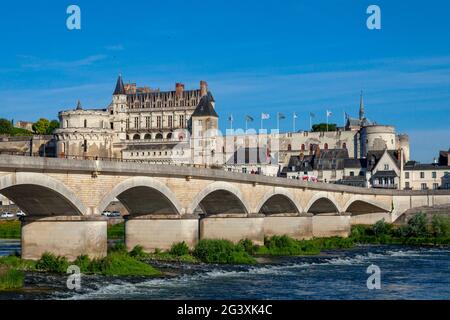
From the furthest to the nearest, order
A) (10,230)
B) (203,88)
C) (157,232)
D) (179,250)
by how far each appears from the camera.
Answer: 1. (203,88)
2. (10,230)
3. (157,232)
4. (179,250)

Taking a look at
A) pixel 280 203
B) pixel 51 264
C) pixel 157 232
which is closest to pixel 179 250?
pixel 157 232

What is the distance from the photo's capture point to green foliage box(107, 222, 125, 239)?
65762 mm

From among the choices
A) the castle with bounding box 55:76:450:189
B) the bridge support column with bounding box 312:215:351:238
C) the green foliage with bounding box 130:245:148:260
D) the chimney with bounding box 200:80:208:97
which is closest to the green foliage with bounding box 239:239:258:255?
the green foliage with bounding box 130:245:148:260

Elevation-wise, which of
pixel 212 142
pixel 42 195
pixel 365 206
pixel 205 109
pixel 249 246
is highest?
pixel 205 109

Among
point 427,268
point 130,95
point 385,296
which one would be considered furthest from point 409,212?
point 130,95

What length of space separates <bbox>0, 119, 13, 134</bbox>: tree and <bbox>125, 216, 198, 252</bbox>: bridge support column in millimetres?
144109

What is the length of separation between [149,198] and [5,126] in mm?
149355

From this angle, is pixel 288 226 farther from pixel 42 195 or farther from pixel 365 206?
pixel 42 195

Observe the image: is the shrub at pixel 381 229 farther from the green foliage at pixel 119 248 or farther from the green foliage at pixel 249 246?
the green foliage at pixel 119 248

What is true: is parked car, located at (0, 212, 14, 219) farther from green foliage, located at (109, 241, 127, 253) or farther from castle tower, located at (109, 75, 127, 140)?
castle tower, located at (109, 75, 127, 140)

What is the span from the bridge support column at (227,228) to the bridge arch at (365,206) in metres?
27.1

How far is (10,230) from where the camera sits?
237 feet

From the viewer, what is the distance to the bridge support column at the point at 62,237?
116 feet
